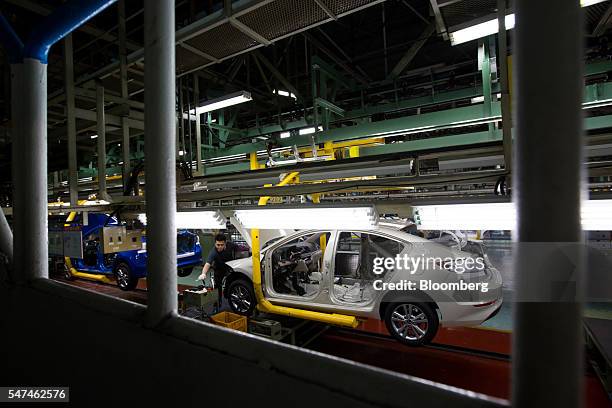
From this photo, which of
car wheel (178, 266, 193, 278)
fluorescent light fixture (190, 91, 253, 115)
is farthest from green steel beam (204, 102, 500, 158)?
car wheel (178, 266, 193, 278)

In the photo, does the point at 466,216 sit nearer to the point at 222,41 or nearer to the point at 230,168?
the point at 222,41

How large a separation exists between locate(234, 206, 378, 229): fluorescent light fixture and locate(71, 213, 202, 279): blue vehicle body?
5430mm

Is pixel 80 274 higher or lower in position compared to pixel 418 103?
lower

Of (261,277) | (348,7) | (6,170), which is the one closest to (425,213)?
(348,7)

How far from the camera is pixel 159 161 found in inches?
43.5

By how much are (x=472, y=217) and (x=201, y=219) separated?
9.38 feet

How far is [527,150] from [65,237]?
187 inches

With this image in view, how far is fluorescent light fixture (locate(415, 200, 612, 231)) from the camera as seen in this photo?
2.11 m

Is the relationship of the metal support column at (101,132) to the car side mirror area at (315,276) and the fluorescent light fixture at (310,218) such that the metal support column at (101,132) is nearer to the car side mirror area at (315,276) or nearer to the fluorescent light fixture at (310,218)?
the fluorescent light fixture at (310,218)

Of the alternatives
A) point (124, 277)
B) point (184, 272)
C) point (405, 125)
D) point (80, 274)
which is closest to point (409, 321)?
point (405, 125)

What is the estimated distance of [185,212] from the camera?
3.86m

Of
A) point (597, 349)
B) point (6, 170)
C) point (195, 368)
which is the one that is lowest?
point (597, 349)

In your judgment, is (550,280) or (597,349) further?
(597,349)

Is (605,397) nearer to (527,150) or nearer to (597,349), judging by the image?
(597,349)
